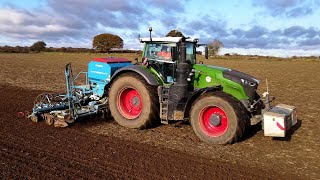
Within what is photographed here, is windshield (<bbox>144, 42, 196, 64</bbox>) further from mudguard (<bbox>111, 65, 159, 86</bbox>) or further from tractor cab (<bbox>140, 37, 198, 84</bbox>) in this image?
mudguard (<bbox>111, 65, 159, 86</bbox>)

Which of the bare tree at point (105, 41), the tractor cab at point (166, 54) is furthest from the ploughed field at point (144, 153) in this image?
the bare tree at point (105, 41)

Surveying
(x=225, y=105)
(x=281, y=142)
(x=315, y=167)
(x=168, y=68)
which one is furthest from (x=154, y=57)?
(x=315, y=167)

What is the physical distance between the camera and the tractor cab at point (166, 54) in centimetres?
820

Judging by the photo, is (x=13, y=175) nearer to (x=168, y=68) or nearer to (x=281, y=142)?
(x=168, y=68)

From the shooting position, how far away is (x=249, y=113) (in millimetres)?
7543

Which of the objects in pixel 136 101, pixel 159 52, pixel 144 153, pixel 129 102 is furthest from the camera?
pixel 129 102

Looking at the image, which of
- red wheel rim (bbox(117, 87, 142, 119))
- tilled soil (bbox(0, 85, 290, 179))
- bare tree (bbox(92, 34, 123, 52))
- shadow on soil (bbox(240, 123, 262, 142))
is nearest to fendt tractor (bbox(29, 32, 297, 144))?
red wheel rim (bbox(117, 87, 142, 119))

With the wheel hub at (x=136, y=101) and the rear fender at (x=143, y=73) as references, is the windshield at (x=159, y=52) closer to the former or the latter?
the rear fender at (x=143, y=73)

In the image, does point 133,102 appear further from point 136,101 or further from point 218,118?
point 218,118

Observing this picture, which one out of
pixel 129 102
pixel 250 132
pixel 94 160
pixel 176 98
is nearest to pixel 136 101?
pixel 129 102

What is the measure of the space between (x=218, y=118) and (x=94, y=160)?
2.74 meters

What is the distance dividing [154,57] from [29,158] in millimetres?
3866

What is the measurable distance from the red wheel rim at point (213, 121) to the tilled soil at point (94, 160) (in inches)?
42.6

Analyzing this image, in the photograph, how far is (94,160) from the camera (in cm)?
620
